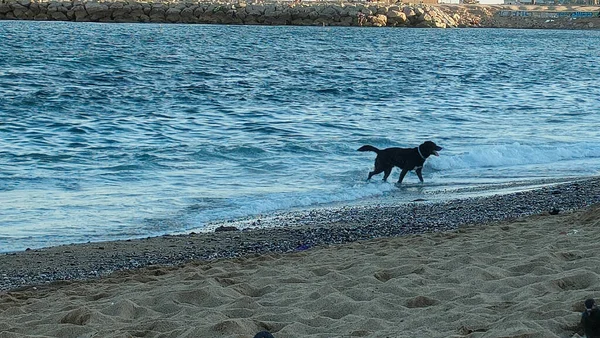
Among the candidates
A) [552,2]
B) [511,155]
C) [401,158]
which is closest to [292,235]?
[401,158]

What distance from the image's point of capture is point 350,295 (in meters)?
5.02

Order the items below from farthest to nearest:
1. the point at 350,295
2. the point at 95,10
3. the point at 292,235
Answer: the point at 95,10 < the point at 292,235 < the point at 350,295

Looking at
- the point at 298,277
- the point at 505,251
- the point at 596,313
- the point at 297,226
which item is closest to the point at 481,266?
the point at 505,251

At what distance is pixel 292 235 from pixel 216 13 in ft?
186

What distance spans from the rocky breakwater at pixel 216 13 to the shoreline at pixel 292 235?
54.5 m

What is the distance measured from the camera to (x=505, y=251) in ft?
19.8

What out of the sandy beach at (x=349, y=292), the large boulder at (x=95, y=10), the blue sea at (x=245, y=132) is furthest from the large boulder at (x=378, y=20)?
the sandy beach at (x=349, y=292)

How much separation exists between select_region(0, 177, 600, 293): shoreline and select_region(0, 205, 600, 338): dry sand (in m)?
0.48

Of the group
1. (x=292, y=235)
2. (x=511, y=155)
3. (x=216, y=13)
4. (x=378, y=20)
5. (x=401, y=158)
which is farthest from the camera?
(x=378, y=20)

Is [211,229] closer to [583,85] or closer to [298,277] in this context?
[298,277]

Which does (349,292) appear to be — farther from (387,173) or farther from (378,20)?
(378,20)

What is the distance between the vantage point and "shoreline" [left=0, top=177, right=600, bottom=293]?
686 centimetres

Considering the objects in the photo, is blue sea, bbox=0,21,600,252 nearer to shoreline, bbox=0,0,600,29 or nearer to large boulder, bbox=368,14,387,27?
shoreline, bbox=0,0,600,29

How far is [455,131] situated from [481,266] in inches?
441
